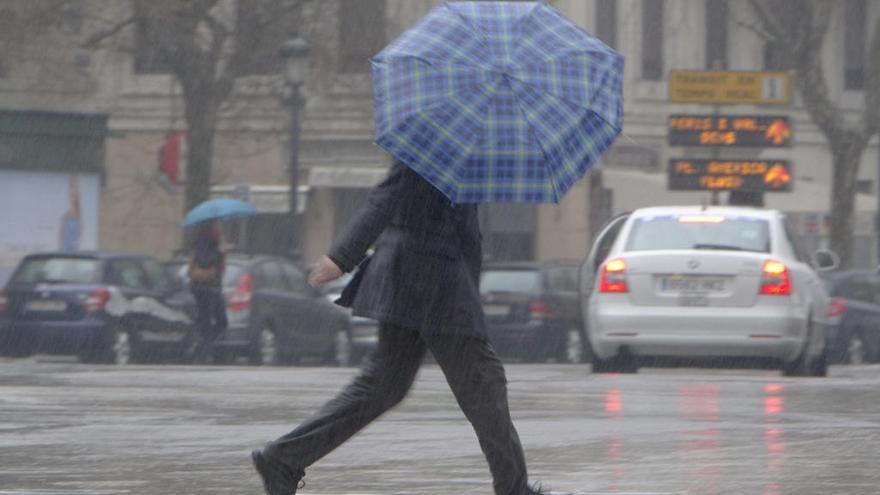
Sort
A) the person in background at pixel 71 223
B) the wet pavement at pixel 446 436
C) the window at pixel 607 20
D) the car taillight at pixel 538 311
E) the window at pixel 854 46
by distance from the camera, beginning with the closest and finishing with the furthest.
→ the wet pavement at pixel 446 436 → the car taillight at pixel 538 311 → the person in background at pixel 71 223 → the window at pixel 607 20 → the window at pixel 854 46

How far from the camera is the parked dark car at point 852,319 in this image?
28.3 meters

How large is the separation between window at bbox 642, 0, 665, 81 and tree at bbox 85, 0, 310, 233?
598 inches

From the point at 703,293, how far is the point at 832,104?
21.0 meters

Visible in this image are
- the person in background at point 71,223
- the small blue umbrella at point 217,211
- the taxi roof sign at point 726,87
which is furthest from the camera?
the taxi roof sign at point 726,87

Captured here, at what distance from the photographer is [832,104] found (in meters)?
37.4

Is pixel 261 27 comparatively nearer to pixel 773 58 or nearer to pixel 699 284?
pixel 699 284

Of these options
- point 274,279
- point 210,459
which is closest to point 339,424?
point 210,459

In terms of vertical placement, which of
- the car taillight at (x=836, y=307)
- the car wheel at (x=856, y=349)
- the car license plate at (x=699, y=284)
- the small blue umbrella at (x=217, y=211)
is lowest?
the car wheel at (x=856, y=349)

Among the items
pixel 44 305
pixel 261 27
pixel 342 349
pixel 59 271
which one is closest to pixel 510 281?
pixel 342 349

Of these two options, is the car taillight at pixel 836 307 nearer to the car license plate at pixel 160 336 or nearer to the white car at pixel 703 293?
the car license plate at pixel 160 336

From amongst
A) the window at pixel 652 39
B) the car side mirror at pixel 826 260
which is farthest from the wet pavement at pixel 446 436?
the window at pixel 652 39

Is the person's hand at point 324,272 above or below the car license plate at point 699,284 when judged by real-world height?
above

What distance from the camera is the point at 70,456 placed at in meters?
9.73

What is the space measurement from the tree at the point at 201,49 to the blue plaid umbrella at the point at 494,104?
81.3 feet
